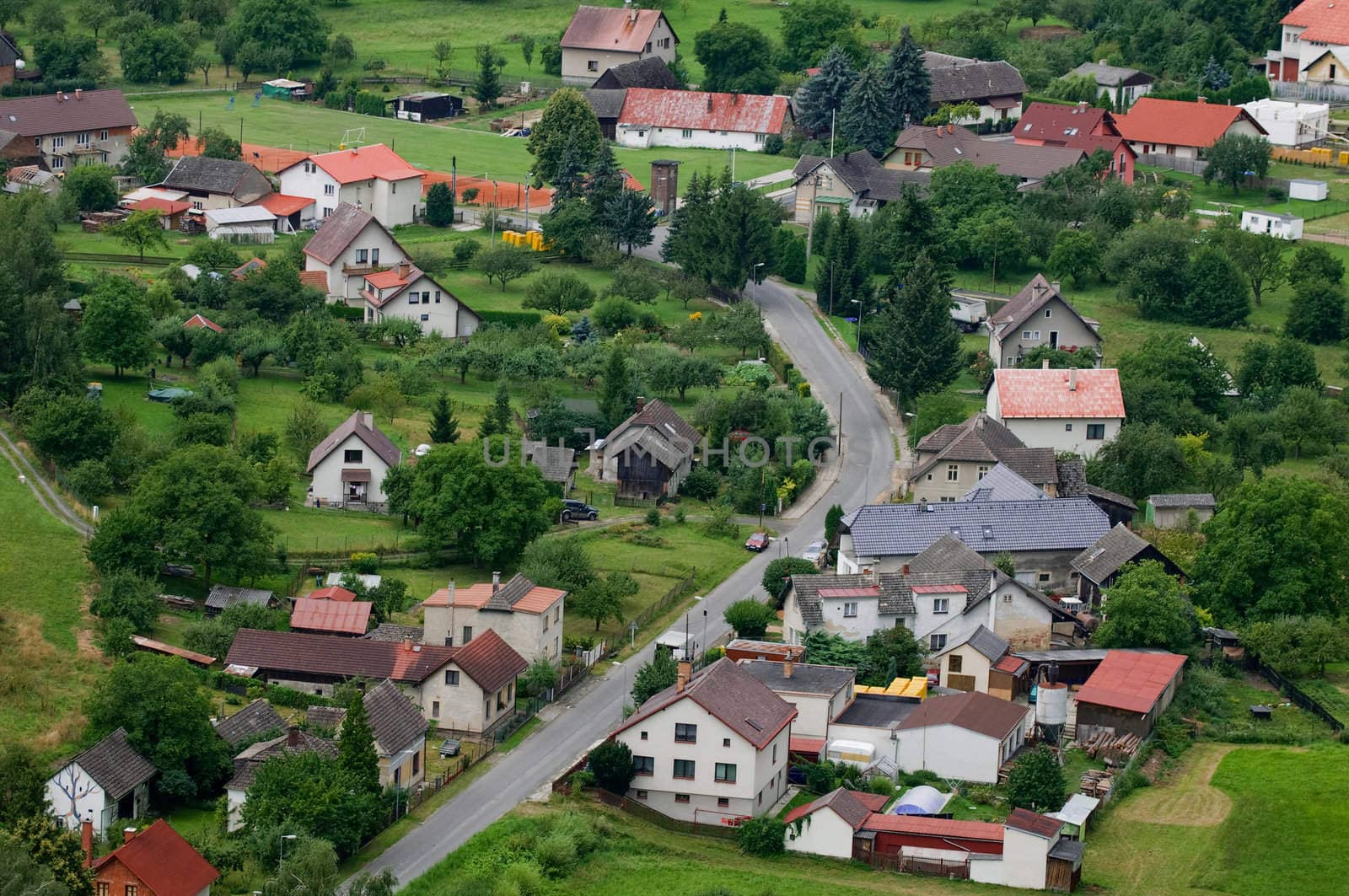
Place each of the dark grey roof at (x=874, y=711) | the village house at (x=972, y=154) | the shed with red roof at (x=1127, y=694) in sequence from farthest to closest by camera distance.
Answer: the village house at (x=972, y=154), the shed with red roof at (x=1127, y=694), the dark grey roof at (x=874, y=711)

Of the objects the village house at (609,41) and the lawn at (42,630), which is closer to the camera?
the lawn at (42,630)

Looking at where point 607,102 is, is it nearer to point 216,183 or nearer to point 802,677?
point 216,183

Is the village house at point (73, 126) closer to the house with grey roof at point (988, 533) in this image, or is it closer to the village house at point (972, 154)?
the village house at point (972, 154)

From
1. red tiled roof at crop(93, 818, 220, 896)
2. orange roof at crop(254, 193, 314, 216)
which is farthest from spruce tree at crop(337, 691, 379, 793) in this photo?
orange roof at crop(254, 193, 314, 216)

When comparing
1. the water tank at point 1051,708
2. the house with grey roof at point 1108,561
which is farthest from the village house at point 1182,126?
the water tank at point 1051,708

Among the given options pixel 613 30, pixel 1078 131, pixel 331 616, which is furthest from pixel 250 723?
pixel 613 30

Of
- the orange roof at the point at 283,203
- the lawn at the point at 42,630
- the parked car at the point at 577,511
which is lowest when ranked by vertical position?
the parked car at the point at 577,511

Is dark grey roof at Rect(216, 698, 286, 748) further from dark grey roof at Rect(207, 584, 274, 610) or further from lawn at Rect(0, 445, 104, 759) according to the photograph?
dark grey roof at Rect(207, 584, 274, 610)
